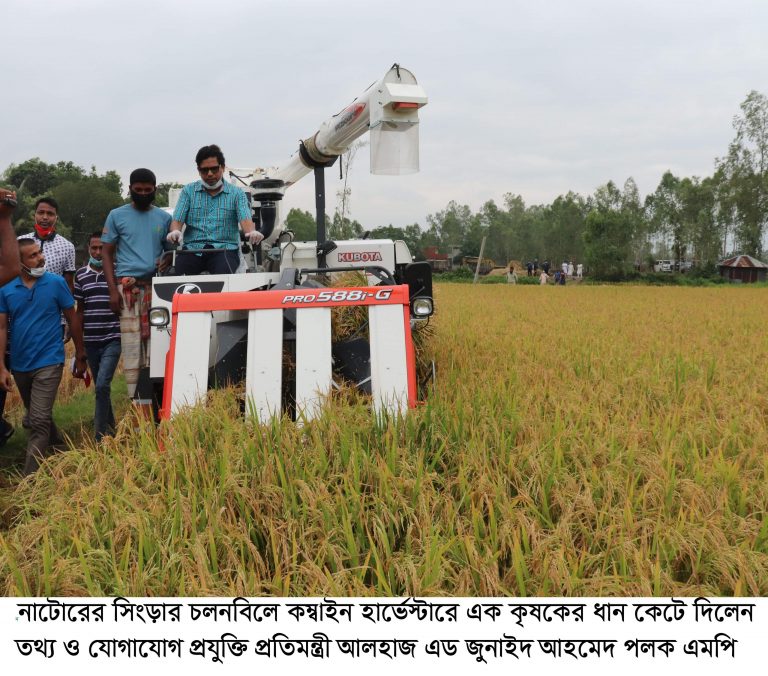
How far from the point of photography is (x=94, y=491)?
111 inches

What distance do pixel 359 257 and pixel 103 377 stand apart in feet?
7.92

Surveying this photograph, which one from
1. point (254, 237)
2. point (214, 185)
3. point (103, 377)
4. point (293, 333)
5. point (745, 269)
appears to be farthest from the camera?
point (745, 269)

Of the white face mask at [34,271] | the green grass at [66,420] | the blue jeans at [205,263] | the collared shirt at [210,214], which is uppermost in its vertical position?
the collared shirt at [210,214]

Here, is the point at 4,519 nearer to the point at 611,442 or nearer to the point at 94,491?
the point at 94,491

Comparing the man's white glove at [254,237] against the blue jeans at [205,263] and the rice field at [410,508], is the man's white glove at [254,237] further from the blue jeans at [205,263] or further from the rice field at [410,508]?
the rice field at [410,508]

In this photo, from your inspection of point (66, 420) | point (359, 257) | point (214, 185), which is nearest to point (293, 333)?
point (214, 185)

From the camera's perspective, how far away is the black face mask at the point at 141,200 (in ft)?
16.0

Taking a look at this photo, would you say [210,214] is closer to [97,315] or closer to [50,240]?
[97,315]

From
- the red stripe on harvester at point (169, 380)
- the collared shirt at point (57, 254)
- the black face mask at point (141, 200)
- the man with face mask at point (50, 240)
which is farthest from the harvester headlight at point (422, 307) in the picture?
the collared shirt at point (57, 254)

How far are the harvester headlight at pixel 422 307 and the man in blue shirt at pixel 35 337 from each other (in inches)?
98.5

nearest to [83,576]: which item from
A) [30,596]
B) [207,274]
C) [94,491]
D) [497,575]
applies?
[30,596]

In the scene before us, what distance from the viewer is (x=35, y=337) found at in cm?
444

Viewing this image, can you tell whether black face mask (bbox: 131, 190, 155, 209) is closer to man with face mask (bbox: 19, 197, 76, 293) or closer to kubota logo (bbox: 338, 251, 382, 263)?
man with face mask (bbox: 19, 197, 76, 293)

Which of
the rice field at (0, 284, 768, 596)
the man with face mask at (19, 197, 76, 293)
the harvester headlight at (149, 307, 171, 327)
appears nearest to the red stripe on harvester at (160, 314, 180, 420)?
the rice field at (0, 284, 768, 596)
